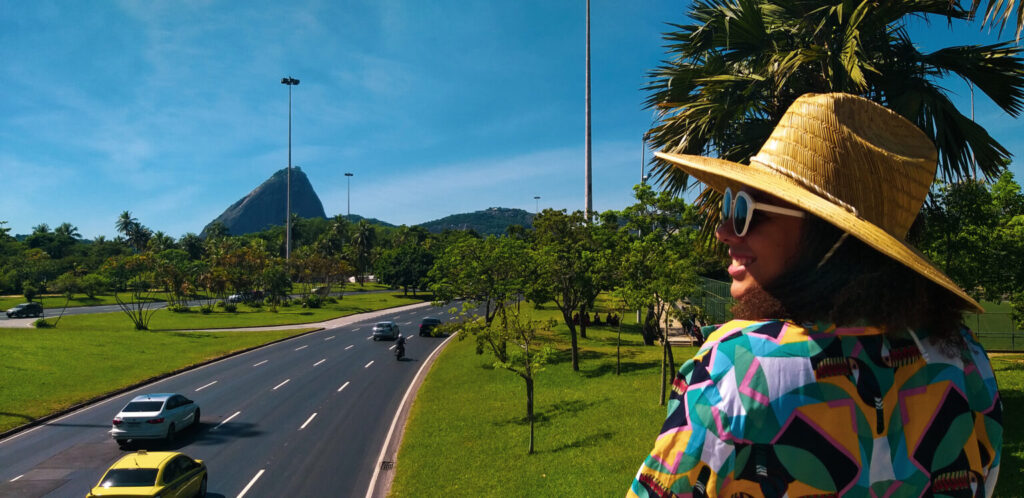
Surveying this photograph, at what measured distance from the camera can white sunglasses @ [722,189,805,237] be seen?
1.53 m

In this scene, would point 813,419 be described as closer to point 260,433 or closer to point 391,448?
point 391,448

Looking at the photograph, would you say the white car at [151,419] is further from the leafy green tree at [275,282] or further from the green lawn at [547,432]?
the leafy green tree at [275,282]

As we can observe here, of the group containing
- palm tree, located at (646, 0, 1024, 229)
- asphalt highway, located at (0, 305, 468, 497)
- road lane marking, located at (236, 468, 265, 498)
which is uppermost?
palm tree, located at (646, 0, 1024, 229)

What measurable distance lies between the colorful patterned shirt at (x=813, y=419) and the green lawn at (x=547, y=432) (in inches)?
354

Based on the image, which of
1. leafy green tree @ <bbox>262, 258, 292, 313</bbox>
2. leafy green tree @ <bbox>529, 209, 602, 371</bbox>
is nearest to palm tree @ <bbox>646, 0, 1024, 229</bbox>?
leafy green tree @ <bbox>529, 209, 602, 371</bbox>

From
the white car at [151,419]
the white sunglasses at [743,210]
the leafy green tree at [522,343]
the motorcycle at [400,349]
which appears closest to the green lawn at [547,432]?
the leafy green tree at [522,343]

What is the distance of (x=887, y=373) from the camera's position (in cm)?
134

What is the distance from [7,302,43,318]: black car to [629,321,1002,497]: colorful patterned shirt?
59.4m

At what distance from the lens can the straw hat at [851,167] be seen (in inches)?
60.2

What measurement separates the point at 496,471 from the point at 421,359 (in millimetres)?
17214

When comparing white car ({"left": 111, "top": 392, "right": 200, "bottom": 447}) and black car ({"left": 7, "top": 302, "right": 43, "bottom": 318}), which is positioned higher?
black car ({"left": 7, "top": 302, "right": 43, "bottom": 318})

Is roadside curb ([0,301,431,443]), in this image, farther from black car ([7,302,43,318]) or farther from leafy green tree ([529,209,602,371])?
black car ([7,302,43,318])

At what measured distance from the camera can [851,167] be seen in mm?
1559

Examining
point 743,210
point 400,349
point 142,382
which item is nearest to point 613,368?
point 400,349
